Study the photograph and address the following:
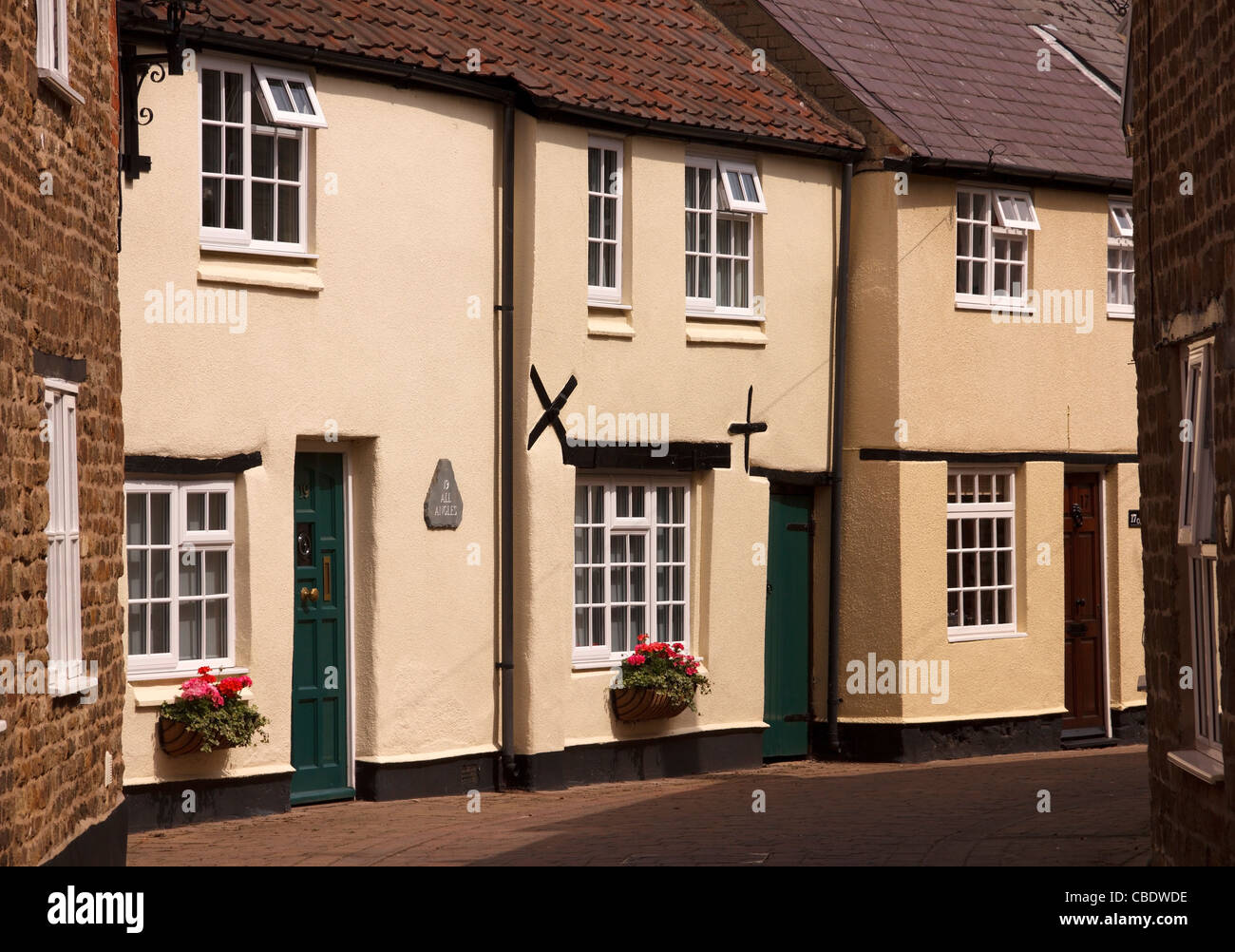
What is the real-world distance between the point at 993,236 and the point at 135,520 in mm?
9204

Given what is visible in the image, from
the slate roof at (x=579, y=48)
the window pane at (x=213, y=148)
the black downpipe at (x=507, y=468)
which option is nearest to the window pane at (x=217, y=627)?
the black downpipe at (x=507, y=468)

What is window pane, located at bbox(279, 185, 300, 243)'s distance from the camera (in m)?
14.4

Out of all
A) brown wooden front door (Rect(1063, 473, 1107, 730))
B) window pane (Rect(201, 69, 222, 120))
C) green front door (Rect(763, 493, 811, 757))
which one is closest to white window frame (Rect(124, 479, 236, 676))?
window pane (Rect(201, 69, 222, 120))

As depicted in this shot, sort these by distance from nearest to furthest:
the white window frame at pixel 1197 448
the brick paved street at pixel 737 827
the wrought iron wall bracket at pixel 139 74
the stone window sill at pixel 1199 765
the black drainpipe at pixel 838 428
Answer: the stone window sill at pixel 1199 765, the white window frame at pixel 1197 448, the brick paved street at pixel 737 827, the wrought iron wall bracket at pixel 139 74, the black drainpipe at pixel 838 428

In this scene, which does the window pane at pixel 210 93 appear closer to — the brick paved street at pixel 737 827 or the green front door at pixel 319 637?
the green front door at pixel 319 637

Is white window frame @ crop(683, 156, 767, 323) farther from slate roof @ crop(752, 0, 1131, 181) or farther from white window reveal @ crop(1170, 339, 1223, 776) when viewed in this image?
white window reveal @ crop(1170, 339, 1223, 776)

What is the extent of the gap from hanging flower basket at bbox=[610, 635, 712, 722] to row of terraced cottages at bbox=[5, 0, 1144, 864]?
0.19 meters

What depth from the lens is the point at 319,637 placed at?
14672 millimetres

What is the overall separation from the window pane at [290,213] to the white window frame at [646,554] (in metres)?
3.39

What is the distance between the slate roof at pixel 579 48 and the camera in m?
14.4

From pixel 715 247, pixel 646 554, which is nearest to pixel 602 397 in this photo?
pixel 646 554

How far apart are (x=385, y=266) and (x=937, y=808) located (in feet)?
18.8
